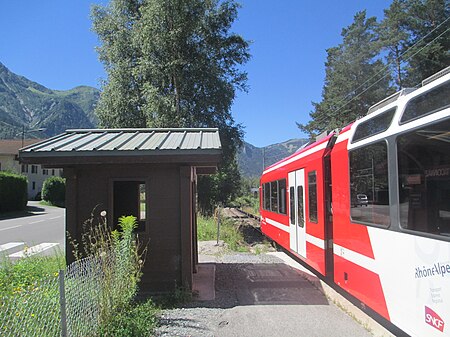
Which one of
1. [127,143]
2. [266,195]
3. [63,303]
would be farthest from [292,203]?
[63,303]

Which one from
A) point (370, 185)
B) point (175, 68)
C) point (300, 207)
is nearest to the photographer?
point (370, 185)

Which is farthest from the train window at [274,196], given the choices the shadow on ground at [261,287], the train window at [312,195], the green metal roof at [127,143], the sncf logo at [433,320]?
the sncf logo at [433,320]

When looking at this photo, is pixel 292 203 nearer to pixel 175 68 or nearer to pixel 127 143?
pixel 127 143

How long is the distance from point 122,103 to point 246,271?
16903 millimetres

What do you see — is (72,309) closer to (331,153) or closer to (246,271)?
(331,153)

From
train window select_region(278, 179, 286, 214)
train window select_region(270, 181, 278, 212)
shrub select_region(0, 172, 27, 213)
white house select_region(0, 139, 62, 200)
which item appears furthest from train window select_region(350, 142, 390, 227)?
white house select_region(0, 139, 62, 200)

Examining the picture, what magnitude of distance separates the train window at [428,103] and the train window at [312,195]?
3.80 meters

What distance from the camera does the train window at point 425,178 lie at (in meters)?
3.89

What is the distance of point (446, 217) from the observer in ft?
12.6

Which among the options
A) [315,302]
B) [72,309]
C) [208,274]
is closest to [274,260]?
[208,274]

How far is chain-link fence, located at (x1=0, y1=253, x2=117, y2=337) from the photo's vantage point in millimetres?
3371

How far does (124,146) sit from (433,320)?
542 cm

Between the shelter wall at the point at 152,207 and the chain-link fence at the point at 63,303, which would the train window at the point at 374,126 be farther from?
the chain-link fence at the point at 63,303

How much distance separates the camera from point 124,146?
7.19 meters
